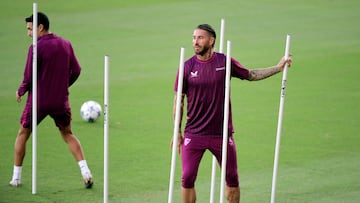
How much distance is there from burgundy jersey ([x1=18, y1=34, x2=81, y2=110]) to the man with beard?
8.80 feet

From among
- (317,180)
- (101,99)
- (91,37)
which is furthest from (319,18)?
(317,180)

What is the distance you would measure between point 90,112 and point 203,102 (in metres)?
7.24

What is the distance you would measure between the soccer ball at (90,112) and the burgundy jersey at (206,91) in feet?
23.0

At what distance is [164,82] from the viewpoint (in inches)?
853

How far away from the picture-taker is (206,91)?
10.4 meters

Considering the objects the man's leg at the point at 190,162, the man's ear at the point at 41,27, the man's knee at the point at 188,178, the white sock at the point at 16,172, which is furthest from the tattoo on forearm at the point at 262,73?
the white sock at the point at 16,172

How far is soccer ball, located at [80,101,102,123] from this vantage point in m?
17.4

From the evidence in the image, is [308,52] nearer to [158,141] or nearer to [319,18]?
[319,18]

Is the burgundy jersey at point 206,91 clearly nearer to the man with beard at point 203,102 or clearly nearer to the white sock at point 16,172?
the man with beard at point 203,102

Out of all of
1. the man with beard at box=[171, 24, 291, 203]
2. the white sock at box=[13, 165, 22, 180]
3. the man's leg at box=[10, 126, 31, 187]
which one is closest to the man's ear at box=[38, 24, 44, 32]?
the man's leg at box=[10, 126, 31, 187]

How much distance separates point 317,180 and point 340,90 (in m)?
7.48

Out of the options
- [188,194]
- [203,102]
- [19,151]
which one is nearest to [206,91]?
[203,102]

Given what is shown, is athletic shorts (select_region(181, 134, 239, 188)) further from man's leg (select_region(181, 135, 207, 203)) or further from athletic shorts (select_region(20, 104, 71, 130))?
athletic shorts (select_region(20, 104, 71, 130))

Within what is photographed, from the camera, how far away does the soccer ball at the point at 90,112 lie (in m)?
17.4
